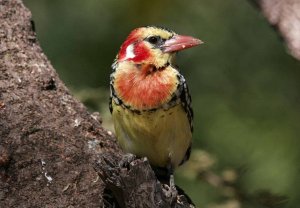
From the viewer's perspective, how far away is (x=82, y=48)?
21.6 ft

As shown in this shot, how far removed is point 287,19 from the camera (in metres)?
3.66

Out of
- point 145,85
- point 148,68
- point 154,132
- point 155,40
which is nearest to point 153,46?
point 155,40

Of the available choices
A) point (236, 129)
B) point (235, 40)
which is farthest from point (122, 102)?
point (235, 40)

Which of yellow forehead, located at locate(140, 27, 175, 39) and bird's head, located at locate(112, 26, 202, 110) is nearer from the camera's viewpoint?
bird's head, located at locate(112, 26, 202, 110)

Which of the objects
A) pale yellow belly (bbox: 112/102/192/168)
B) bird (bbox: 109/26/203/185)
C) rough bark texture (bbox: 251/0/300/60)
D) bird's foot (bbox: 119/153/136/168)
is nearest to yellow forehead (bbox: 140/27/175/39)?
bird (bbox: 109/26/203/185)

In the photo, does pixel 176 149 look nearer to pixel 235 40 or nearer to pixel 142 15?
Result: pixel 142 15

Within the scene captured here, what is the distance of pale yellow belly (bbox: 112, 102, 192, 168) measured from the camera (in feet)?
13.5

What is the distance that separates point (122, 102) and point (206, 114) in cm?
215

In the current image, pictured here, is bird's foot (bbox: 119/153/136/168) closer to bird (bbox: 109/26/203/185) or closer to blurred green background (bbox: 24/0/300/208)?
bird (bbox: 109/26/203/185)

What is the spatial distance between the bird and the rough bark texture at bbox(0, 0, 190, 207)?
178mm

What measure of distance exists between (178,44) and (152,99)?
1.20 ft

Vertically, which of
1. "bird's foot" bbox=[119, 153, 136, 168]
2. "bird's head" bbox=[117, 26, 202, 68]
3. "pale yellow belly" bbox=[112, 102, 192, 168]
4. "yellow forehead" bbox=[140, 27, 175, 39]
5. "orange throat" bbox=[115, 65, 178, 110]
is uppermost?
"yellow forehead" bbox=[140, 27, 175, 39]

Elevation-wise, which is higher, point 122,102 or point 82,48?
point 82,48

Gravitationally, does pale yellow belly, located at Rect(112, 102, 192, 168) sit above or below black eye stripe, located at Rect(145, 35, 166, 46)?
below
